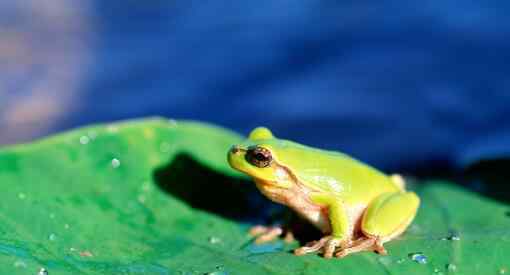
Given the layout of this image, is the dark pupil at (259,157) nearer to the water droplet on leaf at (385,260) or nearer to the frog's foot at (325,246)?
the frog's foot at (325,246)

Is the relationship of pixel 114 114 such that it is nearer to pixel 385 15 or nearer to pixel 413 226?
pixel 385 15

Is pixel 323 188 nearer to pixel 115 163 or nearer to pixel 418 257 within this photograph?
pixel 418 257

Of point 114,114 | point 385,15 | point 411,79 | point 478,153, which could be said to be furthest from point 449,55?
point 114,114

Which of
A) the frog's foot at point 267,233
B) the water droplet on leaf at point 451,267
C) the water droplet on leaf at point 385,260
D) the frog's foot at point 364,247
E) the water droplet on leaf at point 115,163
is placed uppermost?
the water droplet on leaf at point 115,163

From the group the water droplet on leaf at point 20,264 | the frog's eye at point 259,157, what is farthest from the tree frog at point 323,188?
the water droplet on leaf at point 20,264

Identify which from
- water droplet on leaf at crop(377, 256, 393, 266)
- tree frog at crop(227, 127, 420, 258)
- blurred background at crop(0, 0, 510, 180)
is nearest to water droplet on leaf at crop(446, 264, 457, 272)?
water droplet on leaf at crop(377, 256, 393, 266)

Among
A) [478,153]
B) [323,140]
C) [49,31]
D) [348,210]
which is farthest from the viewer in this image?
[49,31]
